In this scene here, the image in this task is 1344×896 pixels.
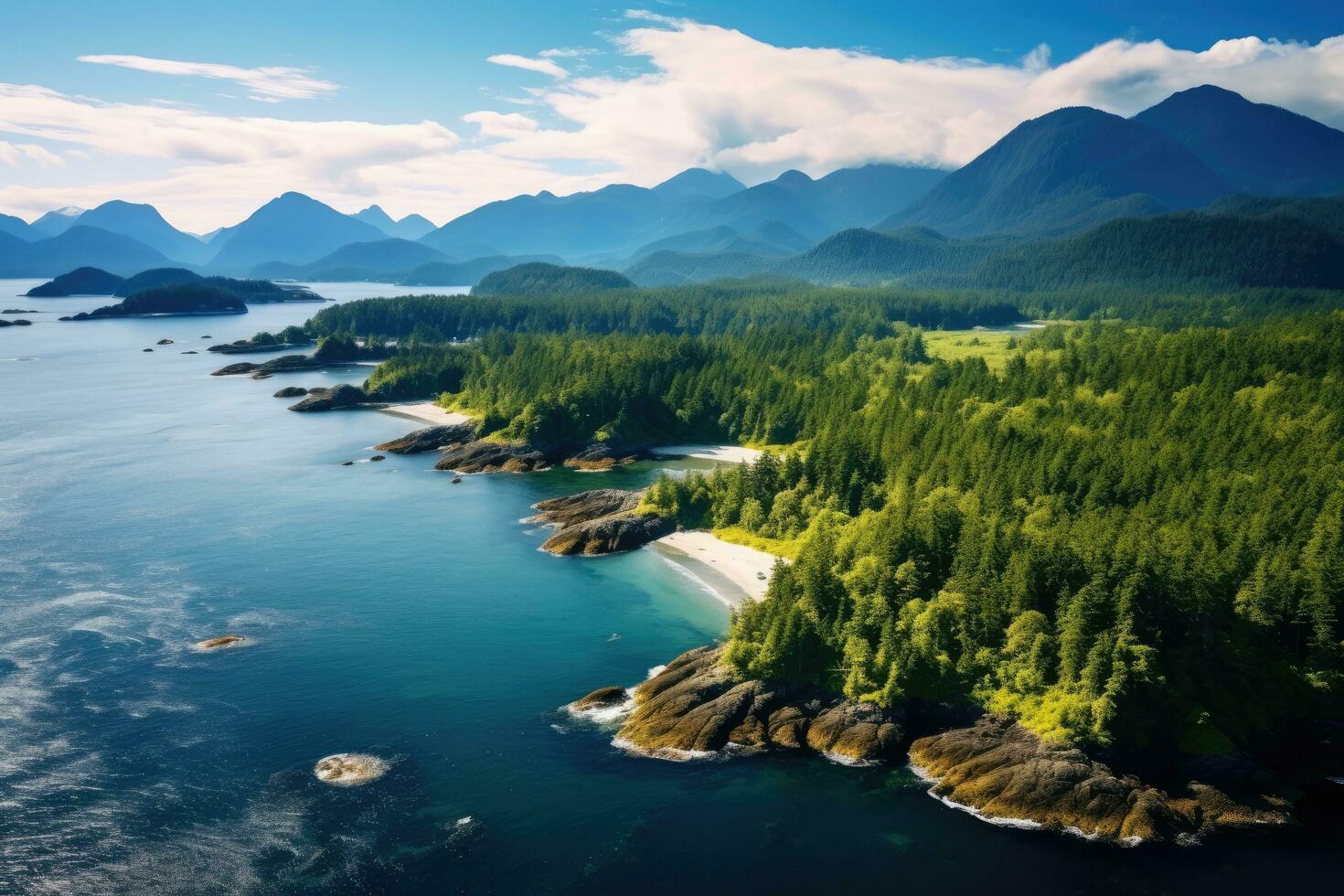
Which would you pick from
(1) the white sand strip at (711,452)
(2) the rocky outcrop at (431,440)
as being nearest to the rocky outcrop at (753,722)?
(1) the white sand strip at (711,452)

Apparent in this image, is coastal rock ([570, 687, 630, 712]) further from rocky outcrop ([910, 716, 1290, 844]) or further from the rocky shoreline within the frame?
rocky outcrop ([910, 716, 1290, 844])

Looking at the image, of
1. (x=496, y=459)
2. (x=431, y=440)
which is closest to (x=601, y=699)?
(x=496, y=459)

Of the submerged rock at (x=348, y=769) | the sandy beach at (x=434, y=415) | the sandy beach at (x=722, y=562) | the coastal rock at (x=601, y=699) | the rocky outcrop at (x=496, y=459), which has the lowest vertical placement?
the submerged rock at (x=348, y=769)

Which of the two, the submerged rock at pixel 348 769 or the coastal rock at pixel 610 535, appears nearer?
the submerged rock at pixel 348 769

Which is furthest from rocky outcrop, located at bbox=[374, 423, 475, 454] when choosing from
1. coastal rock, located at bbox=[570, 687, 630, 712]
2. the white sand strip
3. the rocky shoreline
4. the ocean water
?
the rocky shoreline

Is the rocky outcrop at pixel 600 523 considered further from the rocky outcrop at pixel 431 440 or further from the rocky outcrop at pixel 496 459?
the rocky outcrop at pixel 431 440

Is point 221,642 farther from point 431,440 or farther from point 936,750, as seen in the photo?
point 431,440

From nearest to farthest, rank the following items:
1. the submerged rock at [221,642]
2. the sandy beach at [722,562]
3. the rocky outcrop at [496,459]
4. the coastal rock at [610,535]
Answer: the submerged rock at [221,642]
the sandy beach at [722,562]
the coastal rock at [610,535]
the rocky outcrop at [496,459]
